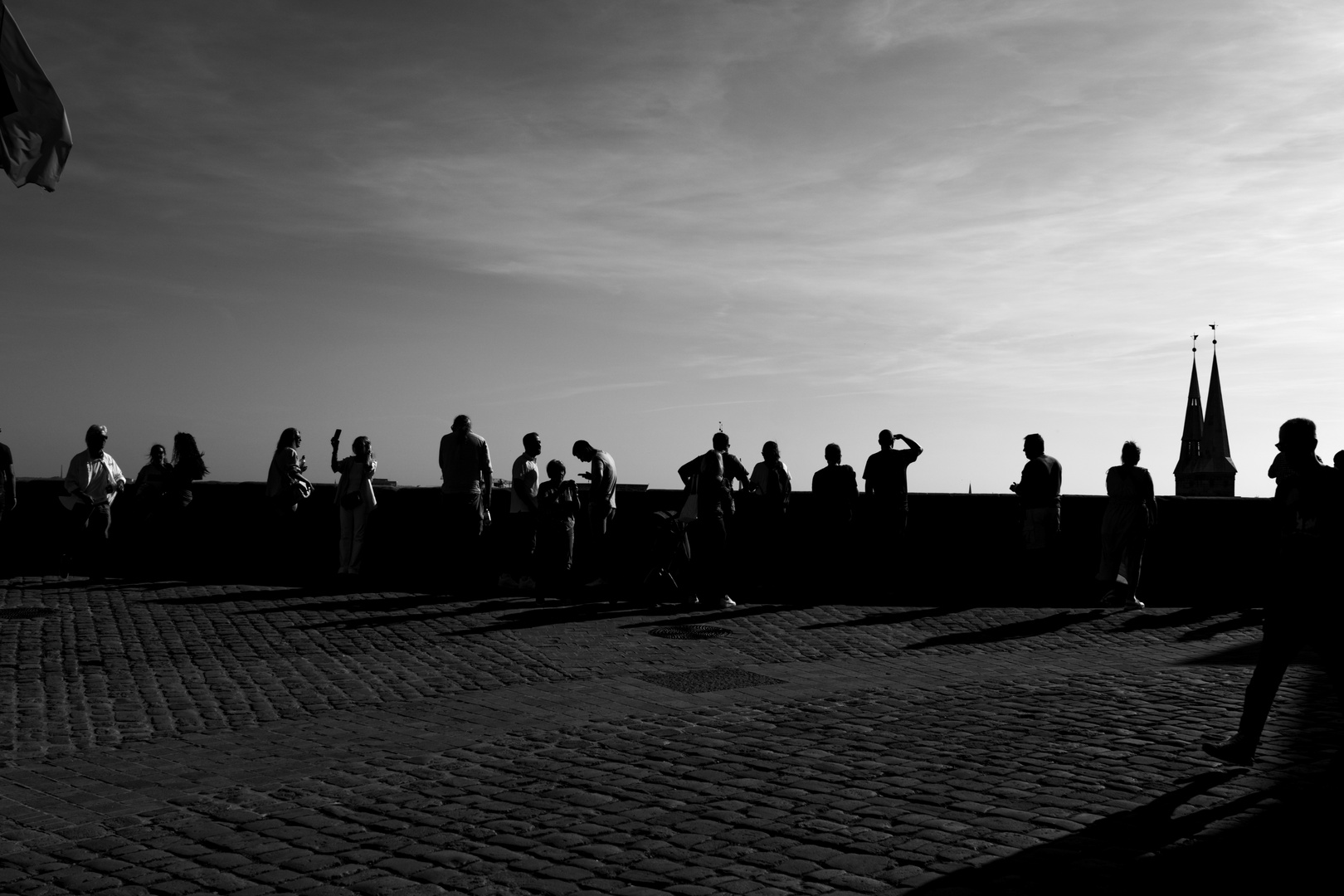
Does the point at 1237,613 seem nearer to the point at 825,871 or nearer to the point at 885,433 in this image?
the point at 885,433

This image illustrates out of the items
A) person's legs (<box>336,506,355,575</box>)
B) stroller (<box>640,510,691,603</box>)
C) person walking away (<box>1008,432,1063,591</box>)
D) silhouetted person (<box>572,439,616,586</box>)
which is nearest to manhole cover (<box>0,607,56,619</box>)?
person's legs (<box>336,506,355,575</box>)

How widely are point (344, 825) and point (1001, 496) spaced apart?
481 inches

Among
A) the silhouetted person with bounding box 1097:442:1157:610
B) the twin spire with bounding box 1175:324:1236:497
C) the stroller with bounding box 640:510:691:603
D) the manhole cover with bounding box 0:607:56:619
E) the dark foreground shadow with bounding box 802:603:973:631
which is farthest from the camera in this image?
the twin spire with bounding box 1175:324:1236:497

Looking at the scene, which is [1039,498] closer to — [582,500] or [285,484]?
[582,500]

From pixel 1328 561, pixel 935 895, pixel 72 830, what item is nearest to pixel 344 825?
pixel 72 830

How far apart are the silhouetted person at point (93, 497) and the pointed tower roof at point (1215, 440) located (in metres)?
116

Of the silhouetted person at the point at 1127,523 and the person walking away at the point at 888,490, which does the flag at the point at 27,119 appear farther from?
the silhouetted person at the point at 1127,523

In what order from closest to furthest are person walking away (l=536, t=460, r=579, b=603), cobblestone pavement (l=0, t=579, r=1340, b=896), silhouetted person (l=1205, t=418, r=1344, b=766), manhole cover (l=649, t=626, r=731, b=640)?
cobblestone pavement (l=0, t=579, r=1340, b=896), silhouetted person (l=1205, t=418, r=1344, b=766), manhole cover (l=649, t=626, r=731, b=640), person walking away (l=536, t=460, r=579, b=603)

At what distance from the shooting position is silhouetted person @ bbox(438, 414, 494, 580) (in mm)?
13852

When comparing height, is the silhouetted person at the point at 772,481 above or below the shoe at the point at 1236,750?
above

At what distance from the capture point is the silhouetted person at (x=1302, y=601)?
19.1 feet

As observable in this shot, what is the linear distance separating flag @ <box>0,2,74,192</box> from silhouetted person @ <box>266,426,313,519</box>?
491cm

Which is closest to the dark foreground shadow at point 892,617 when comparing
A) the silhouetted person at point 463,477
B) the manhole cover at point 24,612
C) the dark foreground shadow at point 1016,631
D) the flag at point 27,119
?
the dark foreground shadow at point 1016,631

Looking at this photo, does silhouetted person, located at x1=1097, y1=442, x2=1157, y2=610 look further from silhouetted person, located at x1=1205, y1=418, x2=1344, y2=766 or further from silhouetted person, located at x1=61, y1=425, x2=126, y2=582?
silhouetted person, located at x1=61, y1=425, x2=126, y2=582
